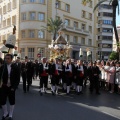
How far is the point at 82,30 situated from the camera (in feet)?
204

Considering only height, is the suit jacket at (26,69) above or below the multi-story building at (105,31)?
below

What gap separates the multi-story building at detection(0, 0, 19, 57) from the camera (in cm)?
5516

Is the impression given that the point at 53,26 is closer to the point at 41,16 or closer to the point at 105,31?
the point at 41,16

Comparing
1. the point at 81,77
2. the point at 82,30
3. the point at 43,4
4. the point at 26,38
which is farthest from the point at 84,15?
the point at 81,77

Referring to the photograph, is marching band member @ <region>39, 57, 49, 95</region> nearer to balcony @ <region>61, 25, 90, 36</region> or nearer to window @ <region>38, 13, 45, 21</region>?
window @ <region>38, 13, 45, 21</region>

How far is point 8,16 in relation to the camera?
195ft

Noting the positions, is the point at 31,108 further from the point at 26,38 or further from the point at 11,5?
the point at 11,5

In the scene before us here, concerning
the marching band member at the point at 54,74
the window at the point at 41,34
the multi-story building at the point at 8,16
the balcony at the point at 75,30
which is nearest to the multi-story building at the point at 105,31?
the balcony at the point at 75,30

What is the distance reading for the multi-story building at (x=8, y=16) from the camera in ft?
181

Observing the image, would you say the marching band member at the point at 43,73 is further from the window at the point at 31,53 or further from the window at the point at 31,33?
the window at the point at 31,33

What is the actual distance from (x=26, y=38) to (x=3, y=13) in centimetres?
1365

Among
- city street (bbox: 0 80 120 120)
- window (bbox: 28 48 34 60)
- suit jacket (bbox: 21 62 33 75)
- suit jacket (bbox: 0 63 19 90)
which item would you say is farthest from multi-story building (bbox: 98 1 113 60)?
suit jacket (bbox: 0 63 19 90)

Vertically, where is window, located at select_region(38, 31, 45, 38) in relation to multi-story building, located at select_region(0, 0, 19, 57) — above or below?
below

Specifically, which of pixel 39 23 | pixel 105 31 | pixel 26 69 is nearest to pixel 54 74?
pixel 26 69
